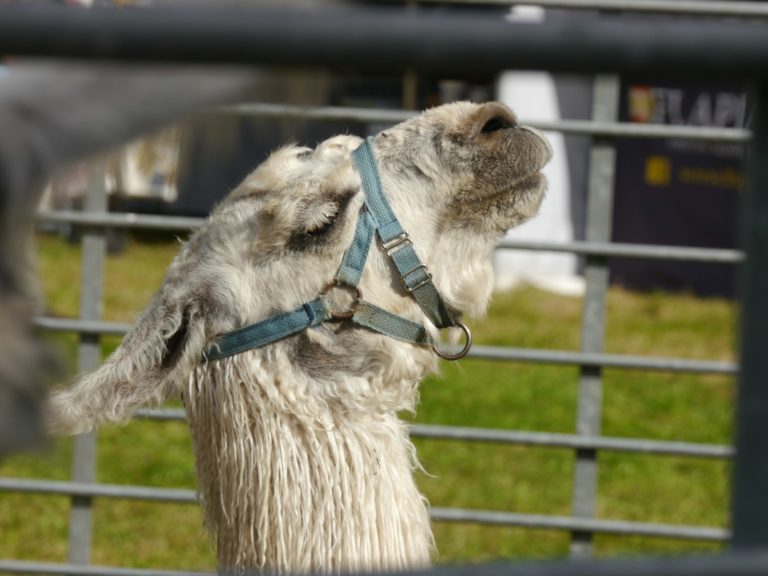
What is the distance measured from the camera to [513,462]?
6133 millimetres

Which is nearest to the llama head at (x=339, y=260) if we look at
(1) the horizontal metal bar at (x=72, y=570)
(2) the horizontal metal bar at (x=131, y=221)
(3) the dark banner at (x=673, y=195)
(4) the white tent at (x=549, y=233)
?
(2) the horizontal metal bar at (x=131, y=221)

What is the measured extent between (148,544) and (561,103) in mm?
5480

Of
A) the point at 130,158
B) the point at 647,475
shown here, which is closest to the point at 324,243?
the point at 130,158

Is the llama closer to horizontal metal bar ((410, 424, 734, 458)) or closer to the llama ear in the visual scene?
the llama ear

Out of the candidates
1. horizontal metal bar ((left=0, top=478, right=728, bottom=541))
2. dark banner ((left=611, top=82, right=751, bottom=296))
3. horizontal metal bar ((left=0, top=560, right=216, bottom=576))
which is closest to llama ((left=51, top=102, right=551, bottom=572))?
horizontal metal bar ((left=0, top=478, right=728, bottom=541))

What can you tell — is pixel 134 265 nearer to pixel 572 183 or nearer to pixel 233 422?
pixel 572 183

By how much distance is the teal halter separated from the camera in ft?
7.86

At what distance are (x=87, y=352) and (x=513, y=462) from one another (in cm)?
281

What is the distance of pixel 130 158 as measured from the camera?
0.96 meters

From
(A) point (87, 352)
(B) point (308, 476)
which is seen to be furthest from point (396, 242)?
(A) point (87, 352)

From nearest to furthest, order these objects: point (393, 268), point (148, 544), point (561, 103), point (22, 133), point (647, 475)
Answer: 1. point (22, 133)
2. point (393, 268)
3. point (148, 544)
4. point (647, 475)
5. point (561, 103)

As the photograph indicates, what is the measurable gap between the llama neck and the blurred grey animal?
158 cm

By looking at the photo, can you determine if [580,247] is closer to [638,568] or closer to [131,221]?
[131,221]

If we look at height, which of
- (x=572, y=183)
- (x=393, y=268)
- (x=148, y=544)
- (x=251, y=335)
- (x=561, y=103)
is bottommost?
(x=148, y=544)
